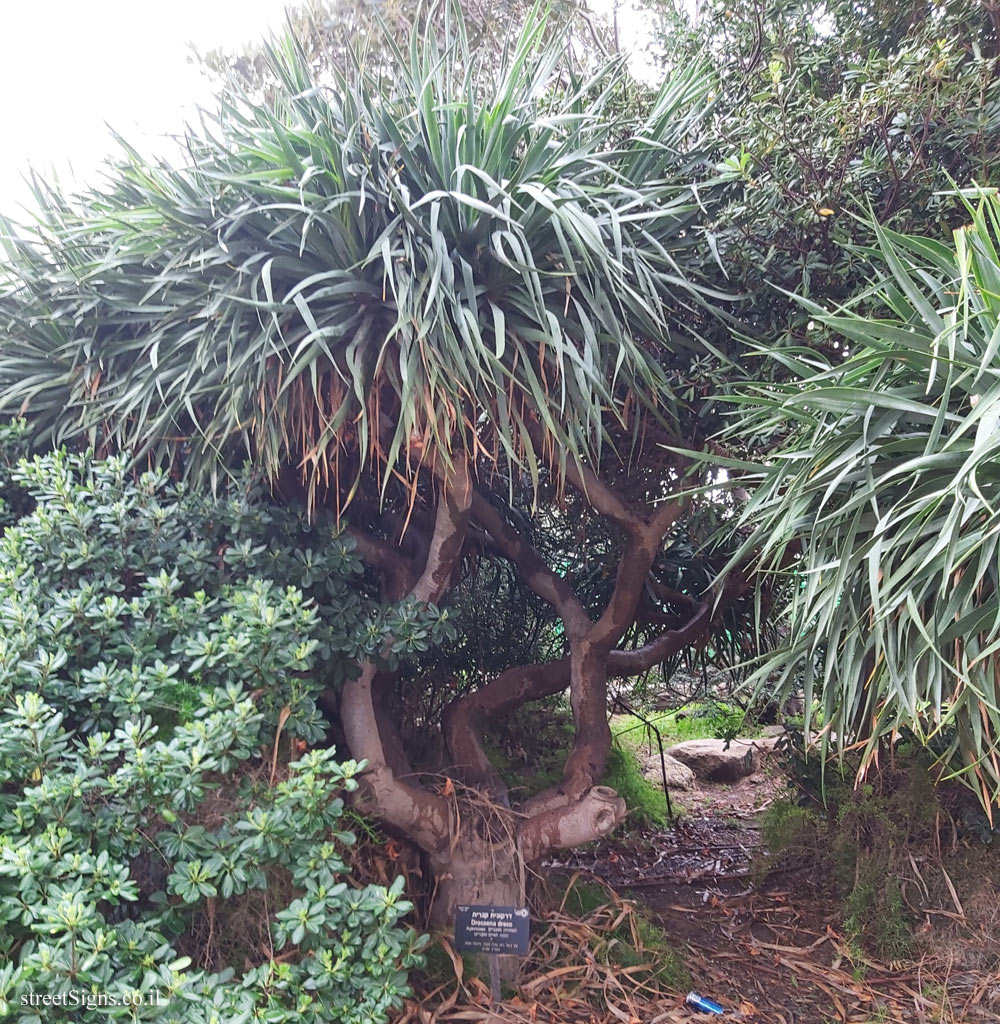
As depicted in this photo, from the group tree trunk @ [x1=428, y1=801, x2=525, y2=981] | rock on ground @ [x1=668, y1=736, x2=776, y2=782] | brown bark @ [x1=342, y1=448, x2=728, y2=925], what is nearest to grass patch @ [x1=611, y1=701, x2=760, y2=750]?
rock on ground @ [x1=668, y1=736, x2=776, y2=782]

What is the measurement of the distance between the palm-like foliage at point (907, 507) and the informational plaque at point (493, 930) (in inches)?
45.3

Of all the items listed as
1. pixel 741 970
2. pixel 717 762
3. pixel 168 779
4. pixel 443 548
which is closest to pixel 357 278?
pixel 443 548

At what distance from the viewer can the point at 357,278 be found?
2.33 meters

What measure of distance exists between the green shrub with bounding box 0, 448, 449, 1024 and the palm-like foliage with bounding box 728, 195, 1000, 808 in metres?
1.28

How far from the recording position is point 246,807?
1.94 metres

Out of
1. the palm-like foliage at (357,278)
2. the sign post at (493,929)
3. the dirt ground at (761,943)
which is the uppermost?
the palm-like foliage at (357,278)

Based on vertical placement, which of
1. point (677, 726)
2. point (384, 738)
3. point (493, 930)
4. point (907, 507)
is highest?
point (907, 507)

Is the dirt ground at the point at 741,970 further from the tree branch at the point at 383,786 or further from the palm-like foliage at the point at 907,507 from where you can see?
the palm-like foliage at the point at 907,507

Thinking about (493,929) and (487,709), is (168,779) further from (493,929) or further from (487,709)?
(487,709)

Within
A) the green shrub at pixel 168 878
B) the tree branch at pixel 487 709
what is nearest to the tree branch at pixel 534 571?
the tree branch at pixel 487 709

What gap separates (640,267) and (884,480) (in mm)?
1008

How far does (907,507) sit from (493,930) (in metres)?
1.77

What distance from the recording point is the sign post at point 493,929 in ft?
7.90

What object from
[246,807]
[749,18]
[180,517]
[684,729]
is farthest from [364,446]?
[684,729]
